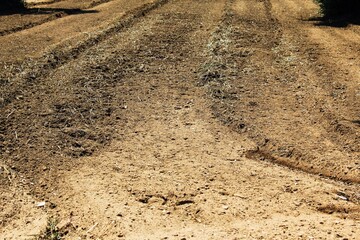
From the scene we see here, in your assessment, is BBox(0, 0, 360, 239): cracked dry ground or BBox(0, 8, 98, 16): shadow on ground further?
BBox(0, 8, 98, 16): shadow on ground

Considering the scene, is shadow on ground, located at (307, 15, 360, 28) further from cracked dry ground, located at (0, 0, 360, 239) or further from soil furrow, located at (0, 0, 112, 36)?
soil furrow, located at (0, 0, 112, 36)

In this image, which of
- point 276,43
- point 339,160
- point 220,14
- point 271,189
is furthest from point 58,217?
point 220,14

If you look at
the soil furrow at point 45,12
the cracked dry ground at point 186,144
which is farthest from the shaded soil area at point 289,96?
the soil furrow at point 45,12

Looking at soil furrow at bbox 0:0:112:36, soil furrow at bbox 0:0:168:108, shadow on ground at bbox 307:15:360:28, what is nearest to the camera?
soil furrow at bbox 0:0:168:108

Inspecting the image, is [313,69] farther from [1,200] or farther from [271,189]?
[1,200]

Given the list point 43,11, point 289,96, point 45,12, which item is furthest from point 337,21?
point 43,11

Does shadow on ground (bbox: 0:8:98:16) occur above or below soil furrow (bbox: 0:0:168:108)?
above

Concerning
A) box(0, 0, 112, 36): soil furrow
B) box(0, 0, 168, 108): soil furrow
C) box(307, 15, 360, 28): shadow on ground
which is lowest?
box(307, 15, 360, 28): shadow on ground

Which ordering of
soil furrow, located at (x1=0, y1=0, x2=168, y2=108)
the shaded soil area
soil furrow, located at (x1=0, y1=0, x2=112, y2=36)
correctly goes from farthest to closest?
soil furrow, located at (x1=0, y1=0, x2=112, y2=36), soil furrow, located at (x1=0, y1=0, x2=168, y2=108), the shaded soil area

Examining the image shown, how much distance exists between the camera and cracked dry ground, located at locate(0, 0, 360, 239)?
13.9 ft

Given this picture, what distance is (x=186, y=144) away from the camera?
562 centimetres

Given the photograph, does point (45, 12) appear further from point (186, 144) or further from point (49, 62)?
point (186, 144)

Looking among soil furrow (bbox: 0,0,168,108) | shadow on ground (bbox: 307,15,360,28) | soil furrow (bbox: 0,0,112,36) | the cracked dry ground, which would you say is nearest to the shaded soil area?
the cracked dry ground

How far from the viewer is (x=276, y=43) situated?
32.8 feet
